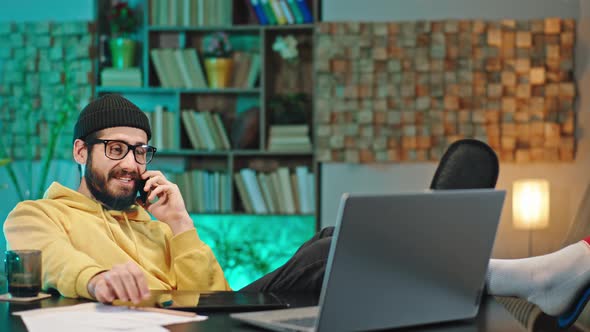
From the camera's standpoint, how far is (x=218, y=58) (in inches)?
186

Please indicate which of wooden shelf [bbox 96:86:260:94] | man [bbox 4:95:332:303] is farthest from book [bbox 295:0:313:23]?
man [bbox 4:95:332:303]

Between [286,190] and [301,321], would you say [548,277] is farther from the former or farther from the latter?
[286,190]

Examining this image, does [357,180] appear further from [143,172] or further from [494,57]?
[143,172]

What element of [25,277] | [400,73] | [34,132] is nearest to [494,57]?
[400,73]

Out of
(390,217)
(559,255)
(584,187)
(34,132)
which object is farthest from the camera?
(34,132)

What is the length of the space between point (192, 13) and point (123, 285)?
3508mm

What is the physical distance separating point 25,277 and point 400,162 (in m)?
3.28

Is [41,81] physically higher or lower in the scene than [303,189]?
higher

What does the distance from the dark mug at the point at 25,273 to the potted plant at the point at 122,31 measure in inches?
132

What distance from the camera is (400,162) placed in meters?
4.62

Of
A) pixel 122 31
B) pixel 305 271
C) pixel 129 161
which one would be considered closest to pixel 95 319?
pixel 305 271

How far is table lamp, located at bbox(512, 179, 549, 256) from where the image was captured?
4441mm

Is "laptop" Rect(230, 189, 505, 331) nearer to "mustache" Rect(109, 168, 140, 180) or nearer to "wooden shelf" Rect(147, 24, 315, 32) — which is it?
"mustache" Rect(109, 168, 140, 180)

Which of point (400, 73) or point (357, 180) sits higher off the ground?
point (400, 73)
